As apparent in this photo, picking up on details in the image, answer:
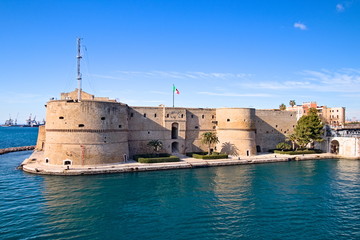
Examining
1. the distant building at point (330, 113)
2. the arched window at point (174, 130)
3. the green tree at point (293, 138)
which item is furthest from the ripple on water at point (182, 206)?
the distant building at point (330, 113)

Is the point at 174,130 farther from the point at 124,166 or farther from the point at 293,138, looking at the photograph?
the point at 293,138

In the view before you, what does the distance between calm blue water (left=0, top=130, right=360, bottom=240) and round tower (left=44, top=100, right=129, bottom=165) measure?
492 cm

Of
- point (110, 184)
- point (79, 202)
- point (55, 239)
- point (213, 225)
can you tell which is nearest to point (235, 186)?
point (213, 225)

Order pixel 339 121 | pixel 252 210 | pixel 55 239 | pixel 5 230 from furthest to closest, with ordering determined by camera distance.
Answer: pixel 339 121 < pixel 252 210 < pixel 5 230 < pixel 55 239

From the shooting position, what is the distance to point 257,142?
50594 millimetres

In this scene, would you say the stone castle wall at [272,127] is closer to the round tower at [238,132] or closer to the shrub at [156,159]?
the round tower at [238,132]

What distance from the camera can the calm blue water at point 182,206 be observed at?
55.7 feet

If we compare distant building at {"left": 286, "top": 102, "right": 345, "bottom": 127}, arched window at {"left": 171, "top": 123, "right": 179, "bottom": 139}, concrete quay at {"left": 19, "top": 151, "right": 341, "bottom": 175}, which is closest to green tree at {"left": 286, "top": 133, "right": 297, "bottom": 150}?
concrete quay at {"left": 19, "top": 151, "right": 341, "bottom": 175}

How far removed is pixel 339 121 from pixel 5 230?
279ft

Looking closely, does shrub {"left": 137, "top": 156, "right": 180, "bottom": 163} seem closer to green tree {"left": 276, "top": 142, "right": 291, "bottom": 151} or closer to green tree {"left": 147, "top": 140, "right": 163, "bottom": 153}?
green tree {"left": 147, "top": 140, "right": 163, "bottom": 153}

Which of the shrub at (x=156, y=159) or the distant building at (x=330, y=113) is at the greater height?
the distant building at (x=330, y=113)

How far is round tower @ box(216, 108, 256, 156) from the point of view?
4535 centimetres

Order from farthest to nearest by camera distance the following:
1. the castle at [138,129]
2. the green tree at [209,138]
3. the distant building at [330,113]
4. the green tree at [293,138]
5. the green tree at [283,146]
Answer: the distant building at [330,113] → the green tree at [293,138] → the green tree at [283,146] → the green tree at [209,138] → the castle at [138,129]

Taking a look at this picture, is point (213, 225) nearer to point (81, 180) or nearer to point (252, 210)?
point (252, 210)
